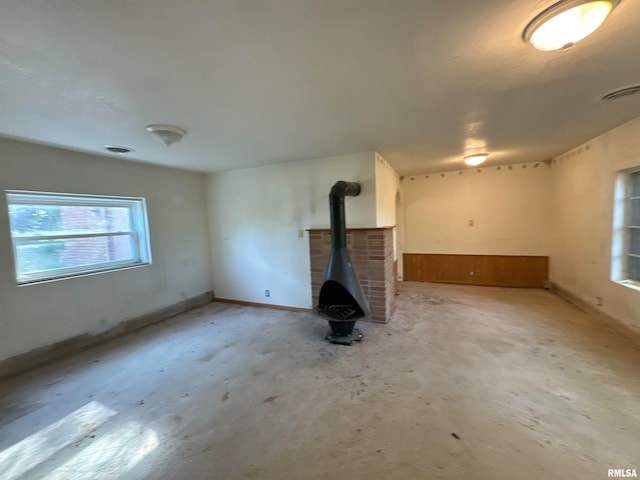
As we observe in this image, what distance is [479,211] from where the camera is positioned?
17.3 ft

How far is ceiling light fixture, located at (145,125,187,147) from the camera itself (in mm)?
2367

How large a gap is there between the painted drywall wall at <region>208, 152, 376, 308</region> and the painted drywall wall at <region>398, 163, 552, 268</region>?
2.64 metres

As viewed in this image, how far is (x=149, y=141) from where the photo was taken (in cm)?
282

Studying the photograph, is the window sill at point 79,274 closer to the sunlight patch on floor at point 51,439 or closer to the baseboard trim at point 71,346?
the baseboard trim at point 71,346

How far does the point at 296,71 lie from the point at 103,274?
356cm

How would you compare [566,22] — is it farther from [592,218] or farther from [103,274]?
[103,274]

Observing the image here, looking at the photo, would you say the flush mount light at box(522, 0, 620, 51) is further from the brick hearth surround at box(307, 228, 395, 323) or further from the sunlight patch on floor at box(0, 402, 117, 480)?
the sunlight patch on floor at box(0, 402, 117, 480)

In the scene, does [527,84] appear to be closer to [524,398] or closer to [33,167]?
[524,398]

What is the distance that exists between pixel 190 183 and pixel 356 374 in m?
4.05

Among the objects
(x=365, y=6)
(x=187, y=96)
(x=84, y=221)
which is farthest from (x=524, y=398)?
(x=84, y=221)

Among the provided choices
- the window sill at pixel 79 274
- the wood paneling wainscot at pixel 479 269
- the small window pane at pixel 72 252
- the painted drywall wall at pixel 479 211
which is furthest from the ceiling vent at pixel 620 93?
the small window pane at pixel 72 252

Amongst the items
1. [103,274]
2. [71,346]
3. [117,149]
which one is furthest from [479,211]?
[71,346]

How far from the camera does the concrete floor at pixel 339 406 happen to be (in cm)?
154

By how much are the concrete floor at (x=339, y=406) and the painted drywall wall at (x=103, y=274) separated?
0.45m
